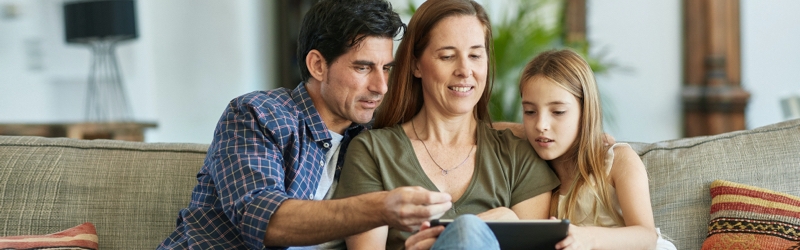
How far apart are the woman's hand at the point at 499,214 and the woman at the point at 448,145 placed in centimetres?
8

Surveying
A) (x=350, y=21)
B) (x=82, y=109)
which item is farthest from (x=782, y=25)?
(x=82, y=109)

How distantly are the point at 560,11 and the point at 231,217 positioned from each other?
2.92 m

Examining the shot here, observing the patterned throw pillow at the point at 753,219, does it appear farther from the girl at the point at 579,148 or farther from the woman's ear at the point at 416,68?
the woman's ear at the point at 416,68

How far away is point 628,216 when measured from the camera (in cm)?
175

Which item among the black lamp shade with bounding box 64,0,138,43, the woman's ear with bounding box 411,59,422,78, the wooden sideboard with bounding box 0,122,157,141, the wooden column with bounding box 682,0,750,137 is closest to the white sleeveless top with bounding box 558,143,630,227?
the woman's ear with bounding box 411,59,422,78

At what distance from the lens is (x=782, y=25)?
4.19m

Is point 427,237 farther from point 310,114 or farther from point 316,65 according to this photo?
point 316,65

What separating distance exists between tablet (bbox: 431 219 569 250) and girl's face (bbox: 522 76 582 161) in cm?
41

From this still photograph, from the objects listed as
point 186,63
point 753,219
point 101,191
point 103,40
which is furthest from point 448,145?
point 186,63

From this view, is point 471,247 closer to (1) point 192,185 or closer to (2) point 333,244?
(2) point 333,244

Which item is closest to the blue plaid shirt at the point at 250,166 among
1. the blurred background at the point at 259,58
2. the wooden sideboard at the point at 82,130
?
the blurred background at the point at 259,58

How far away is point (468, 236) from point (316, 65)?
0.78m

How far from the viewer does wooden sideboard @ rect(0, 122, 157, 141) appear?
4133 millimetres

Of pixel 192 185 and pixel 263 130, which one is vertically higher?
pixel 263 130
